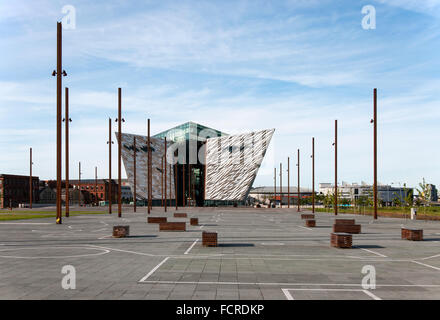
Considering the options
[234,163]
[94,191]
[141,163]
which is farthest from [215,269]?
[94,191]

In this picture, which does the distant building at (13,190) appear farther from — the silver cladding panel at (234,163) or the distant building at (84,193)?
the silver cladding panel at (234,163)

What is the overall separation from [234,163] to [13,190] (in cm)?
6073

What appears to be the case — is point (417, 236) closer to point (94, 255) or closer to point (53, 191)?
point (94, 255)

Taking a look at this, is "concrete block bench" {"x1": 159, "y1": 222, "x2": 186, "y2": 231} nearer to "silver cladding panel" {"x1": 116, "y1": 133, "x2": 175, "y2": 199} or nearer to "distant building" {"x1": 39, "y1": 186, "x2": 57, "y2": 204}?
"silver cladding panel" {"x1": 116, "y1": 133, "x2": 175, "y2": 199}

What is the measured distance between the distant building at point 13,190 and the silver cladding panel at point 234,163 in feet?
170

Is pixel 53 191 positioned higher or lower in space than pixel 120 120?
lower

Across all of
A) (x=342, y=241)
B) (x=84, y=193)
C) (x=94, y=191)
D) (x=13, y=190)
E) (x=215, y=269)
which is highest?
(x=215, y=269)

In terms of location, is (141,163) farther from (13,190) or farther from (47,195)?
(47,195)

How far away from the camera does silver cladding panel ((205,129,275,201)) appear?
10312cm

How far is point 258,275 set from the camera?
39.4ft

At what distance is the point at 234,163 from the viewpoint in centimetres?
10838

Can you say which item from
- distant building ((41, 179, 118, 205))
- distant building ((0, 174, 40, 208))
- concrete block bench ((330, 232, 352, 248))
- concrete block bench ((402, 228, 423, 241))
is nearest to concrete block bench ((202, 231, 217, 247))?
concrete block bench ((330, 232, 352, 248))
